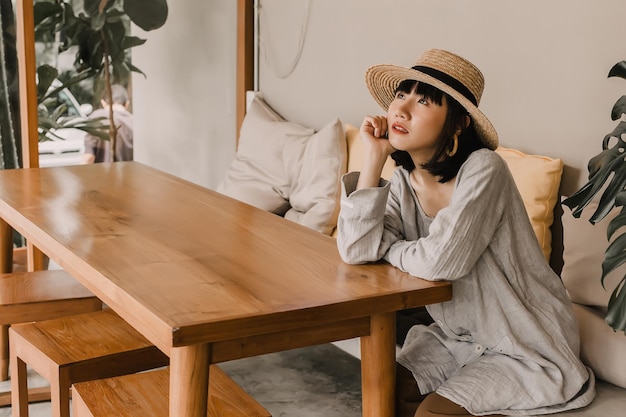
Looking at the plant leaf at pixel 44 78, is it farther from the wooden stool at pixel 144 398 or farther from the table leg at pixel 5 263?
the wooden stool at pixel 144 398

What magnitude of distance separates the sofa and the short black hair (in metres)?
0.54

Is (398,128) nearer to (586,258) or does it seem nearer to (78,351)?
(586,258)

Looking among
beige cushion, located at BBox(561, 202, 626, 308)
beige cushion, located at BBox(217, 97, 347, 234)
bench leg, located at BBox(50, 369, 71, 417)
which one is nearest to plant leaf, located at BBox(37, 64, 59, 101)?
beige cushion, located at BBox(217, 97, 347, 234)

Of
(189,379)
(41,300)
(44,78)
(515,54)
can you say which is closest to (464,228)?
(189,379)

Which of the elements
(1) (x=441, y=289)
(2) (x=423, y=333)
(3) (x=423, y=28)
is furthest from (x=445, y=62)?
(3) (x=423, y=28)

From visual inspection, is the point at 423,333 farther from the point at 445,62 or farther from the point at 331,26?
the point at 331,26

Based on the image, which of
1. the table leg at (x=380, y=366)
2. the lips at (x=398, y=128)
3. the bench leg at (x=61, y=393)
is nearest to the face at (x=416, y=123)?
the lips at (x=398, y=128)

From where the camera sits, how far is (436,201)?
1939 mm

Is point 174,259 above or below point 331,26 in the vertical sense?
below

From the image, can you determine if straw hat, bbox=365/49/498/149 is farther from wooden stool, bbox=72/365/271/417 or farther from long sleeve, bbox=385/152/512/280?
wooden stool, bbox=72/365/271/417

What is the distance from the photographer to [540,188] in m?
2.44

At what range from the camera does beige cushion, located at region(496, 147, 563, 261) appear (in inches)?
95.7

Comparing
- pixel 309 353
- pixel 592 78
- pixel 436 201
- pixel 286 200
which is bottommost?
pixel 309 353

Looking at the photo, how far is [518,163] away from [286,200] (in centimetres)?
123
